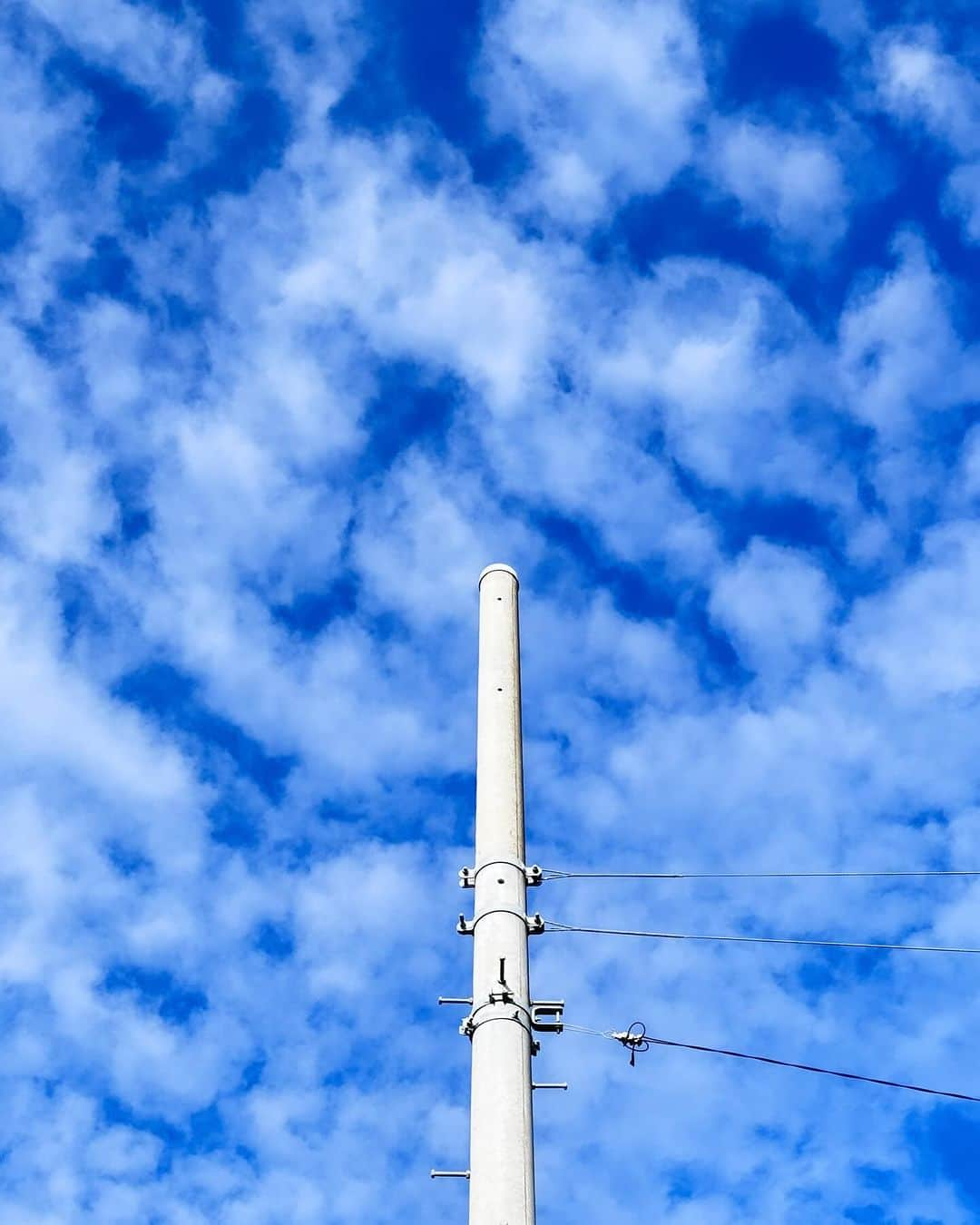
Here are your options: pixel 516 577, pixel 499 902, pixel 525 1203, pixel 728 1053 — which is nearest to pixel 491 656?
pixel 516 577

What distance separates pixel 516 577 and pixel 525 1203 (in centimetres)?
880

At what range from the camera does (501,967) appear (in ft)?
44.8

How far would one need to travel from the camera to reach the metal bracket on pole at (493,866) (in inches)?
579

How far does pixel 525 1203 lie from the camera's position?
1213 centimetres

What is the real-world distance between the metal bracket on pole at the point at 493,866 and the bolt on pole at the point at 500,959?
20mm

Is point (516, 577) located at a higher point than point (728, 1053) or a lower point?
higher

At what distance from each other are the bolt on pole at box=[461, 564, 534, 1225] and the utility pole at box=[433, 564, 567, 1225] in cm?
1

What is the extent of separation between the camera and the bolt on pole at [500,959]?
40.3 ft

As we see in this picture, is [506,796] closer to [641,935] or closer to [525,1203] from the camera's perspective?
[641,935]

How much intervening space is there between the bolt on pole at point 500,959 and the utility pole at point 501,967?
10mm

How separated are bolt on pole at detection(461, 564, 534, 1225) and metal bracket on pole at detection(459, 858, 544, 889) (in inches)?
0.8

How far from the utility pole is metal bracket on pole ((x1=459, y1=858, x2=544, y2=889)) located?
0.01 m

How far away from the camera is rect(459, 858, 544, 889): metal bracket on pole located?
14.7 m

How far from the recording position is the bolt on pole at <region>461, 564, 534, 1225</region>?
12281mm
